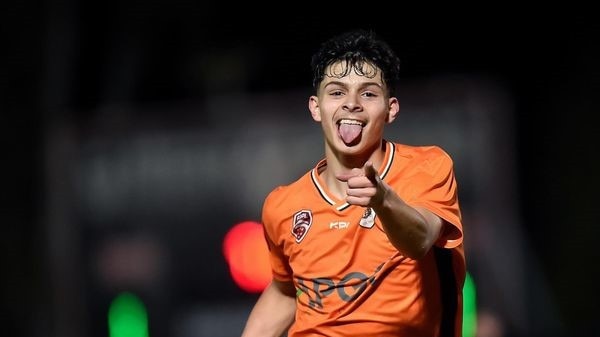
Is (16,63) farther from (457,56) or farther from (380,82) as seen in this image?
(380,82)

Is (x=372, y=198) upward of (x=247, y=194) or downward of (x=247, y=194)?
upward

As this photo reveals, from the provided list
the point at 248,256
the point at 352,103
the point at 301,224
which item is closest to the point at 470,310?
the point at 248,256

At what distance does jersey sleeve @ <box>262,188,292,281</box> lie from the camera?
14.5 feet

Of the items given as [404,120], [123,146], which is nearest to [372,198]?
[404,120]

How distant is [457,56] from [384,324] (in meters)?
3.99

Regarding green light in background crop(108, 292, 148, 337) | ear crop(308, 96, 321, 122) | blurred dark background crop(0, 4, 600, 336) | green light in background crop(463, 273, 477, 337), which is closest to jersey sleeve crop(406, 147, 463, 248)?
ear crop(308, 96, 321, 122)

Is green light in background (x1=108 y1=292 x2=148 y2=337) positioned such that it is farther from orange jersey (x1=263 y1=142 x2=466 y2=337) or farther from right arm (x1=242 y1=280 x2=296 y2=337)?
orange jersey (x1=263 y1=142 x2=466 y2=337)

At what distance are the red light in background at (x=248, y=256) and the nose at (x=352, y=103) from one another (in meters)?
3.37

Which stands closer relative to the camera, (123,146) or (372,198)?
(372,198)

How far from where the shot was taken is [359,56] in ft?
13.8

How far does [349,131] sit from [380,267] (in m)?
0.45

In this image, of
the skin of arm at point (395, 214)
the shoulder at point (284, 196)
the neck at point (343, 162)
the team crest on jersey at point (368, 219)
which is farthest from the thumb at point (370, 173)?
the shoulder at point (284, 196)

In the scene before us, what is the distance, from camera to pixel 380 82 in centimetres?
419

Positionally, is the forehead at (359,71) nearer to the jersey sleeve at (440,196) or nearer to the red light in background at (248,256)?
the jersey sleeve at (440,196)
